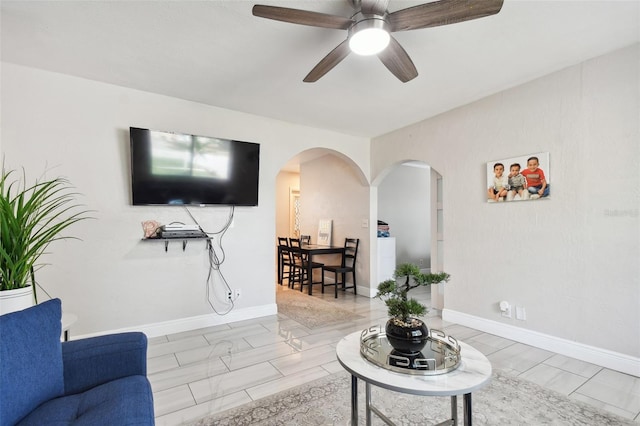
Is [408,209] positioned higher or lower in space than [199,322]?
higher

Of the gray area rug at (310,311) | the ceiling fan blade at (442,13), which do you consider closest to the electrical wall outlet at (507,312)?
the gray area rug at (310,311)

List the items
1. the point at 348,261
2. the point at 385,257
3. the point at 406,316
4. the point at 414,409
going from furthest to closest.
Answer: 1. the point at 348,261
2. the point at 385,257
3. the point at 414,409
4. the point at 406,316

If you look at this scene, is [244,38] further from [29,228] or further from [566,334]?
[566,334]

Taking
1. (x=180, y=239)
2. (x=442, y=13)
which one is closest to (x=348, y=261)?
(x=180, y=239)

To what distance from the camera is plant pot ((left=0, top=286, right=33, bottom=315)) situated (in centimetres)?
163

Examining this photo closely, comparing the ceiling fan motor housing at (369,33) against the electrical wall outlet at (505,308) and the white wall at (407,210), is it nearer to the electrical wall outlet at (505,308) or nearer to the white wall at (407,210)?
the electrical wall outlet at (505,308)

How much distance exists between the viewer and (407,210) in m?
7.09

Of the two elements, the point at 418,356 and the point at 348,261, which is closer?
the point at 418,356

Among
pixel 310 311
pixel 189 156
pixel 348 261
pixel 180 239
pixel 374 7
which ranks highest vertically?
pixel 374 7

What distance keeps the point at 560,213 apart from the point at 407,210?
4.24 metres

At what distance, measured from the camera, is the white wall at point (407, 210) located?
675 centimetres

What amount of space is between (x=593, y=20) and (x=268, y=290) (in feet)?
13.1

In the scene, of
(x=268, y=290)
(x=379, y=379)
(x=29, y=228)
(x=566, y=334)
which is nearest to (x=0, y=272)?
(x=29, y=228)

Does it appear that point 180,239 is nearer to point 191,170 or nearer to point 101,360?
point 191,170
